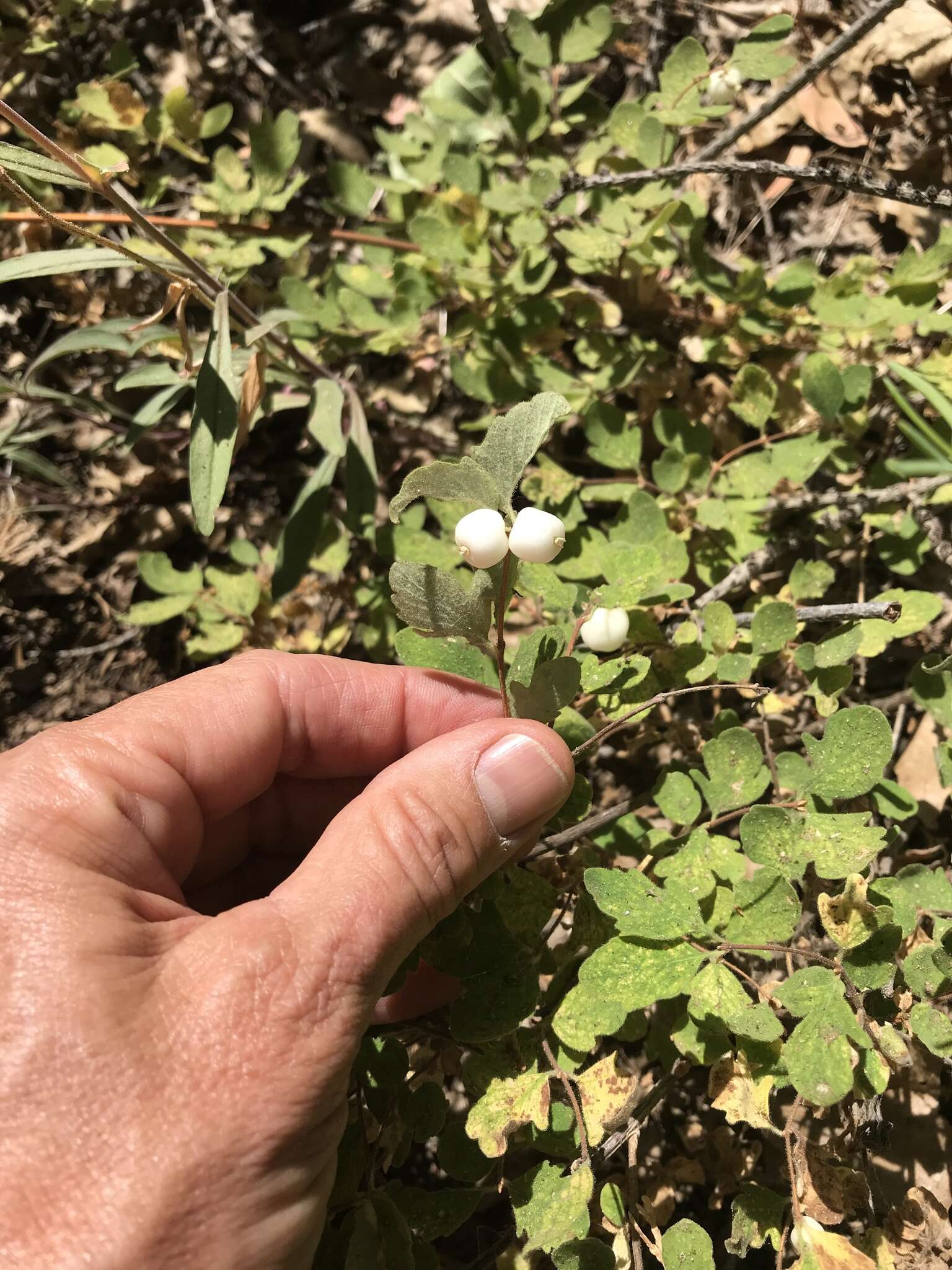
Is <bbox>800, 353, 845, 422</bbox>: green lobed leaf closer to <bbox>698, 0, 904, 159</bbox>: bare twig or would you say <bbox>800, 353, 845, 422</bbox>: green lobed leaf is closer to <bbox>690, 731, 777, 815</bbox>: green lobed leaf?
<bbox>698, 0, 904, 159</bbox>: bare twig

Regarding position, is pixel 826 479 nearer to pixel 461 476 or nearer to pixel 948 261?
pixel 948 261

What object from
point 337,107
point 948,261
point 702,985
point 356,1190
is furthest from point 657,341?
point 356,1190

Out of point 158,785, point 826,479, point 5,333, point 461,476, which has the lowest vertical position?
point 826,479

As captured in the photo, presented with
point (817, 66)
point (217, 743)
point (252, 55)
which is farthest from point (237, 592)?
point (252, 55)

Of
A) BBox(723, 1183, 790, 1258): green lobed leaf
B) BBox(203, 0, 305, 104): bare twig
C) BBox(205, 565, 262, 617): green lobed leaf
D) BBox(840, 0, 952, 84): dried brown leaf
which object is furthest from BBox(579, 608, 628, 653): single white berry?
BBox(203, 0, 305, 104): bare twig

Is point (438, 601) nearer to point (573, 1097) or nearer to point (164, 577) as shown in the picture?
point (573, 1097)

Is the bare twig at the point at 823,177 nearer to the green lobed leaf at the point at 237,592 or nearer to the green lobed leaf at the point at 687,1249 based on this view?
the green lobed leaf at the point at 237,592

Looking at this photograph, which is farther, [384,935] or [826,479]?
[826,479]

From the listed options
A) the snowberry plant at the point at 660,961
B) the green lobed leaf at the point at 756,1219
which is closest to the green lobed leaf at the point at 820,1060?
the snowberry plant at the point at 660,961
